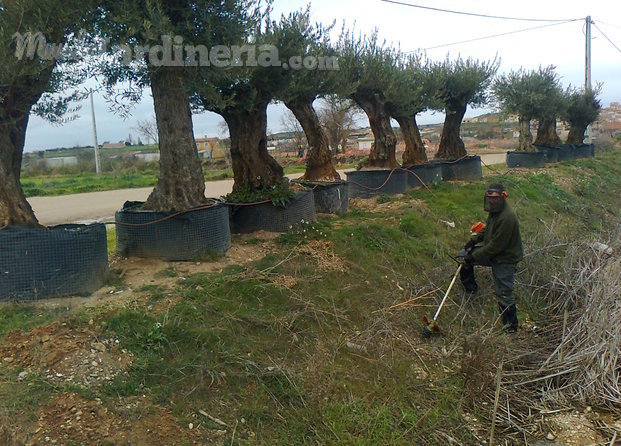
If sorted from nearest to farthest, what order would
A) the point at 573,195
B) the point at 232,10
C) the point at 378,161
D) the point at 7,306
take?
the point at 7,306
the point at 232,10
the point at 378,161
the point at 573,195

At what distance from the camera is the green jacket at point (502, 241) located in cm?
631

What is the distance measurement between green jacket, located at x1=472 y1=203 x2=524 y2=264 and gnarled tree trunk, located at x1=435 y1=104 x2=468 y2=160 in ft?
32.6

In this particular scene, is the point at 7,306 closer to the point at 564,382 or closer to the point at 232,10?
the point at 232,10

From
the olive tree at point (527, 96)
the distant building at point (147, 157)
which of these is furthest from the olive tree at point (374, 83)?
the distant building at point (147, 157)

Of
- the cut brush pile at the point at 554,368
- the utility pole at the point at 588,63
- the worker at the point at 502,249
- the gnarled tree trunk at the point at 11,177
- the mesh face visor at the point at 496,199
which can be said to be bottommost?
the cut brush pile at the point at 554,368

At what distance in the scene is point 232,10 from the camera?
242 inches

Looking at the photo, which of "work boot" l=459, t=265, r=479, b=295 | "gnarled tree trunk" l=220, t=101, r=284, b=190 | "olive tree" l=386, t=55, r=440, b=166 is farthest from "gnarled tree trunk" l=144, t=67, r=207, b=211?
"olive tree" l=386, t=55, r=440, b=166

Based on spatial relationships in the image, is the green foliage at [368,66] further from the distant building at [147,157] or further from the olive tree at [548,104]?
the distant building at [147,157]

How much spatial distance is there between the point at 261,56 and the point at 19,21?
287 centimetres

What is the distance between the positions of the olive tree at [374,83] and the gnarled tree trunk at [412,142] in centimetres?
130

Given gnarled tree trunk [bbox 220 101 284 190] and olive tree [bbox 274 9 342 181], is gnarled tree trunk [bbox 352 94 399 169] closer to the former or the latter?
olive tree [bbox 274 9 342 181]

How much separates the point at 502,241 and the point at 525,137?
16.6 meters

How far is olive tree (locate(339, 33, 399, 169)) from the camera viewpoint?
458 inches

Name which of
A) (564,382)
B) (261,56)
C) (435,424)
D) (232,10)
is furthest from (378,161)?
(435,424)
